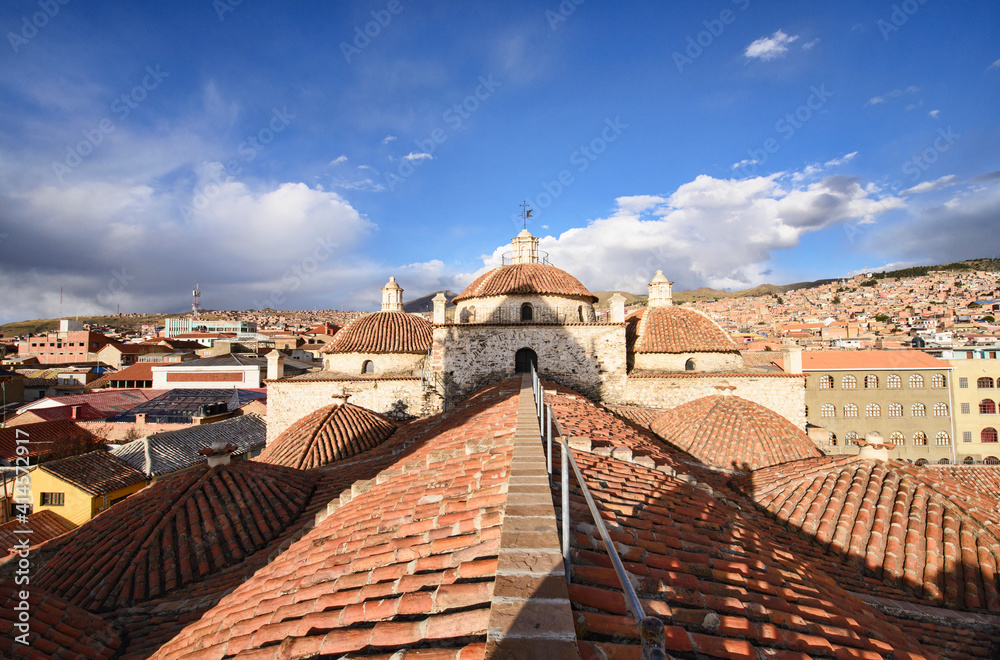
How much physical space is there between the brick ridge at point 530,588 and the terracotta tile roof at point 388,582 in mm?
183

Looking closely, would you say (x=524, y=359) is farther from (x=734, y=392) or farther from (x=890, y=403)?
(x=890, y=403)

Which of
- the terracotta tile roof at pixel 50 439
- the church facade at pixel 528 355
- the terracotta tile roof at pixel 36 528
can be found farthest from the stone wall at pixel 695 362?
the terracotta tile roof at pixel 50 439

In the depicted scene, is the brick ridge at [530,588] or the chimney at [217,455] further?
the chimney at [217,455]

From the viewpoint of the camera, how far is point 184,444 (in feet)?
54.5

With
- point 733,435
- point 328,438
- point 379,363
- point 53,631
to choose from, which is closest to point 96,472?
point 328,438

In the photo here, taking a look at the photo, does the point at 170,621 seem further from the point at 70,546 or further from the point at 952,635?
the point at 952,635

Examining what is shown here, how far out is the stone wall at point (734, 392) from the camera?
13672 millimetres

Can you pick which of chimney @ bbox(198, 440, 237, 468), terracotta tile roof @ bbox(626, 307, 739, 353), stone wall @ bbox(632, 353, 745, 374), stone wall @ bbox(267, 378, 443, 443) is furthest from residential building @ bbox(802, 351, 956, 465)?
chimney @ bbox(198, 440, 237, 468)

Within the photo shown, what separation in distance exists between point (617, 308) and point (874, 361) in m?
24.5

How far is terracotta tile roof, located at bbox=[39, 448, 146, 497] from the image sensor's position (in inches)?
491

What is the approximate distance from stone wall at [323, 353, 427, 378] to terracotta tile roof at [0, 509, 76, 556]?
8091 millimetres

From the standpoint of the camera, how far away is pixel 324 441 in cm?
1072

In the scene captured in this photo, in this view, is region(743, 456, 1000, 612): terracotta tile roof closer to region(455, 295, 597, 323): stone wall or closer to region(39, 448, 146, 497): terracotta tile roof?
region(455, 295, 597, 323): stone wall

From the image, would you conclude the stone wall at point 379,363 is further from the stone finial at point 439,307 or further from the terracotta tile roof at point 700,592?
the terracotta tile roof at point 700,592
